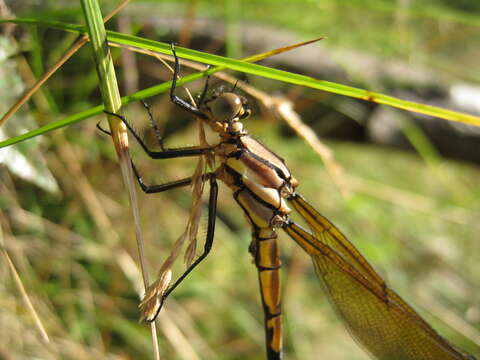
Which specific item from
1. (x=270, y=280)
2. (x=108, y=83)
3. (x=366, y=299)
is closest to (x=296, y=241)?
(x=270, y=280)

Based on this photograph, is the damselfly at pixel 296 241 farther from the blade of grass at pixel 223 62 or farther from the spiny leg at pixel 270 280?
the blade of grass at pixel 223 62

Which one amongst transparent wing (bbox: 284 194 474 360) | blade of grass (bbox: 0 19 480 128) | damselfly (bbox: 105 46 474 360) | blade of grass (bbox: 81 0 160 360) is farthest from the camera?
transparent wing (bbox: 284 194 474 360)

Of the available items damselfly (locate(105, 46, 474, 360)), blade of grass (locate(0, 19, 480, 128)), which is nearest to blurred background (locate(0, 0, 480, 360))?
damselfly (locate(105, 46, 474, 360))

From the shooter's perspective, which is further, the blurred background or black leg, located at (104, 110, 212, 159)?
the blurred background

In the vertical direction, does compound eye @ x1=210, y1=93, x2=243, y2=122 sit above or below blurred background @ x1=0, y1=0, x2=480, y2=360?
below

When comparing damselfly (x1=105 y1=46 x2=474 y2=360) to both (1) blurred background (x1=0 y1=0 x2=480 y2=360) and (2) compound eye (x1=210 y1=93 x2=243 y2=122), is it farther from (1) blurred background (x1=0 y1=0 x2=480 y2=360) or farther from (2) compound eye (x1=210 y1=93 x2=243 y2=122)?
(1) blurred background (x1=0 y1=0 x2=480 y2=360)

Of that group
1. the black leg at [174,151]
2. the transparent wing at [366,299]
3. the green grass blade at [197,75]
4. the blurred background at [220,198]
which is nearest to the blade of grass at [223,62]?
the green grass blade at [197,75]

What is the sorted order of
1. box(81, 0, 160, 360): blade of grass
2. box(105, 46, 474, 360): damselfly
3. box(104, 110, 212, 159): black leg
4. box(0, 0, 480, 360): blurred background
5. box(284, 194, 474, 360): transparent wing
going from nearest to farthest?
box(81, 0, 160, 360): blade of grass → box(104, 110, 212, 159): black leg → box(105, 46, 474, 360): damselfly → box(284, 194, 474, 360): transparent wing → box(0, 0, 480, 360): blurred background

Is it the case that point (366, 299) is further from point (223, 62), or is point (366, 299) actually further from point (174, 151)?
point (223, 62)

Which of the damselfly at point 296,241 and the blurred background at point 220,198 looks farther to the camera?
the blurred background at point 220,198
